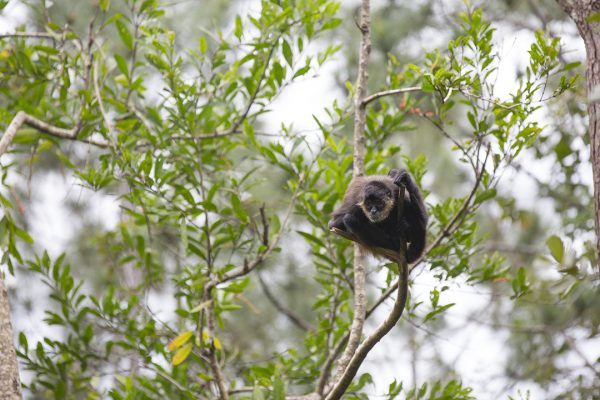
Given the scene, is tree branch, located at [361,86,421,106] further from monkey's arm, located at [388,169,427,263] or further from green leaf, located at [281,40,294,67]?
green leaf, located at [281,40,294,67]

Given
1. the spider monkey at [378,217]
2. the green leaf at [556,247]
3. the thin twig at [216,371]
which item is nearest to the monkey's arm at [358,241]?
the spider monkey at [378,217]

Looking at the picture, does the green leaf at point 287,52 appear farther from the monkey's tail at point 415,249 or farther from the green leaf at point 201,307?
the green leaf at point 201,307

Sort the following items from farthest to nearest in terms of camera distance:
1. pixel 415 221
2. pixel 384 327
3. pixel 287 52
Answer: pixel 287 52 < pixel 415 221 < pixel 384 327

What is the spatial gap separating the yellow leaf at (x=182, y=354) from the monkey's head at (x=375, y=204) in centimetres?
150

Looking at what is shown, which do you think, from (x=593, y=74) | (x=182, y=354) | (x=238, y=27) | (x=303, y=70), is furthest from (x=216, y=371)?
(x=593, y=74)

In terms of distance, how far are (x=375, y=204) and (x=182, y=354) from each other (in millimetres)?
1645

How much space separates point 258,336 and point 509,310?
395 cm

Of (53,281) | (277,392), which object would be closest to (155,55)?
(53,281)

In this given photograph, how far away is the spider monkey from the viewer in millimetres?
4789

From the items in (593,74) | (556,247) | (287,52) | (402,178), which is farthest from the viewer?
(287,52)

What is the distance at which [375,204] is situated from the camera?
16.3 feet

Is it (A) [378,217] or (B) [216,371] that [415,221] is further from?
(B) [216,371]

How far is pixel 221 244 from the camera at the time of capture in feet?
18.2

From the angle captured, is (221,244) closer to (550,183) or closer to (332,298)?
(332,298)
